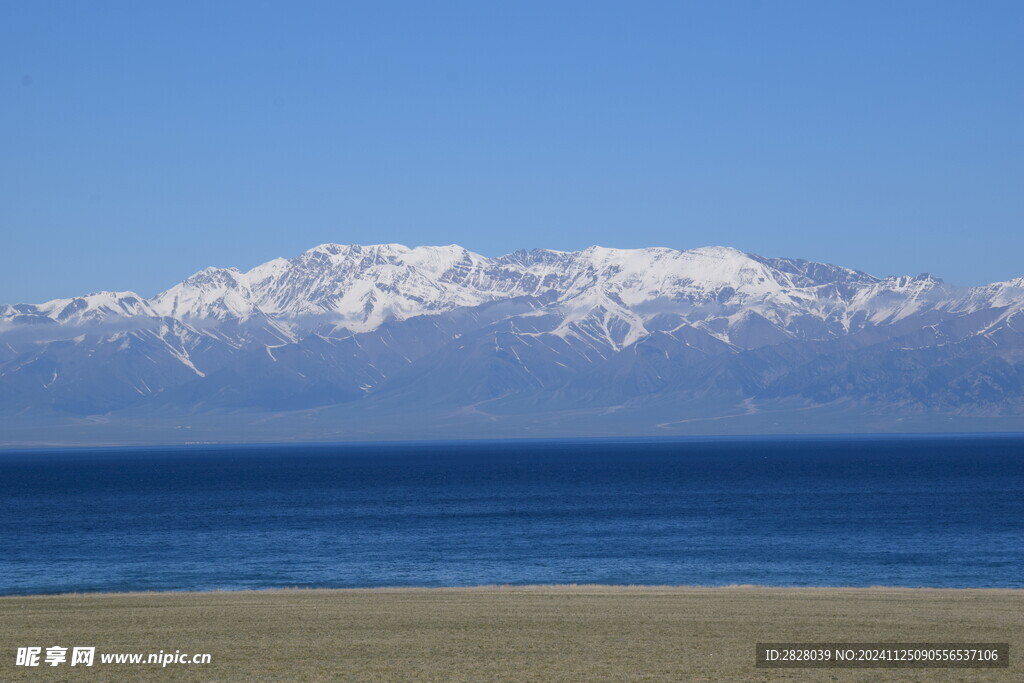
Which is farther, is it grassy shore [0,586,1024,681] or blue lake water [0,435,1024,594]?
blue lake water [0,435,1024,594]

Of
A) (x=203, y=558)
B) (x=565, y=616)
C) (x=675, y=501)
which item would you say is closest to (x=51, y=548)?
(x=203, y=558)

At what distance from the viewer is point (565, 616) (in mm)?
39562

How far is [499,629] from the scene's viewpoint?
36.4m

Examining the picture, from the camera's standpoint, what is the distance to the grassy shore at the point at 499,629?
2912 cm

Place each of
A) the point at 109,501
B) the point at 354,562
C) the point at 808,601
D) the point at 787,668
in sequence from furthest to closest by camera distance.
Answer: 1. the point at 109,501
2. the point at 354,562
3. the point at 808,601
4. the point at 787,668

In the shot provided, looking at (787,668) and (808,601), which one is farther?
(808,601)

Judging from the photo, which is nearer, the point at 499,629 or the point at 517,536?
the point at 499,629

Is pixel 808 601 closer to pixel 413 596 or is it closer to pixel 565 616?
pixel 565 616

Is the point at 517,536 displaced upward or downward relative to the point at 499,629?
downward

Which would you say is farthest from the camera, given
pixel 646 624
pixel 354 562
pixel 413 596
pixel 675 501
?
pixel 675 501

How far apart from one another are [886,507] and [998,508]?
27.7 feet

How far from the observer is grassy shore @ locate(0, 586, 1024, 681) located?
2912cm

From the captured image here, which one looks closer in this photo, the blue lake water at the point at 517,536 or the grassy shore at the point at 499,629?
the grassy shore at the point at 499,629

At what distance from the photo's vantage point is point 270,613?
40.8 meters
